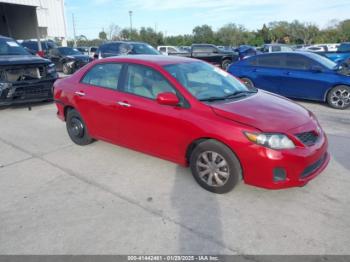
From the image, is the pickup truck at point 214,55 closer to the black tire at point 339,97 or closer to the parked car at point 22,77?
the black tire at point 339,97

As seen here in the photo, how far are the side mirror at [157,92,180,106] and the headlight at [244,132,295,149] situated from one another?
3.12ft

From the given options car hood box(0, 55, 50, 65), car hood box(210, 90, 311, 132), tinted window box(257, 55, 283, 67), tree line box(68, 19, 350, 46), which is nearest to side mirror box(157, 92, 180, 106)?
car hood box(210, 90, 311, 132)

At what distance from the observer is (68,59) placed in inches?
615

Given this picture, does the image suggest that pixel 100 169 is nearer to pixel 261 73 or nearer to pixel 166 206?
pixel 166 206

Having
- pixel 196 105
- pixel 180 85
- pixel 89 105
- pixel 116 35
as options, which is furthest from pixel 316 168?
pixel 116 35

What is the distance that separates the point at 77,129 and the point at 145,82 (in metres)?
1.81

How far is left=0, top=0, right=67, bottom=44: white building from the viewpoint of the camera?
91.3 feet

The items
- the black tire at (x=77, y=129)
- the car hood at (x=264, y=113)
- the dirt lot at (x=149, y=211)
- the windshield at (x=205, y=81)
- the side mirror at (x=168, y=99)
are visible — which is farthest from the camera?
the black tire at (x=77, y=129)

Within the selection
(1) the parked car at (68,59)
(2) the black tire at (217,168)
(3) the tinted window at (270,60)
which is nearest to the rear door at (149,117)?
(2) the black tire at (217,168)

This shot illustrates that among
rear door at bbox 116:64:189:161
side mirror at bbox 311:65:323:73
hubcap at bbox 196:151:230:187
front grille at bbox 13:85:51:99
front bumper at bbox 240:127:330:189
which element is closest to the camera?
front bumper at bbox 240:127:330:189

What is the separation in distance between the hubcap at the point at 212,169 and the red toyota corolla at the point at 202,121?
1cm

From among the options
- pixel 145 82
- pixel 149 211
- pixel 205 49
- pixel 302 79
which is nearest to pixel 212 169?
pixel 149 211

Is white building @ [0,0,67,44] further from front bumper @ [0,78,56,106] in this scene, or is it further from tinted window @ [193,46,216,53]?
front bumper @ [0,78,56,106]

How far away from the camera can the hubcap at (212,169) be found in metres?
3.47
